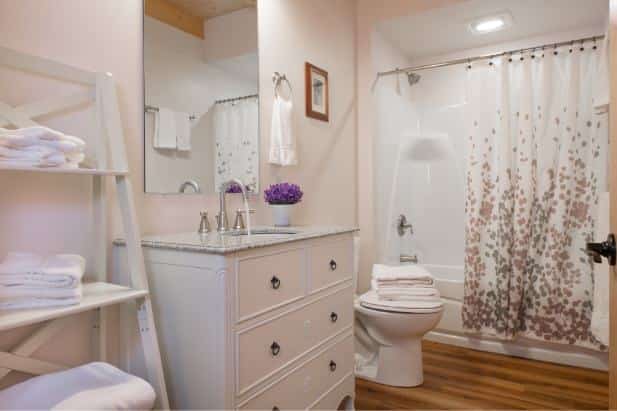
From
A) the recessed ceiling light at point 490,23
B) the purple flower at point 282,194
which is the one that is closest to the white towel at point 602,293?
the recessed ceiling light at point 490,23

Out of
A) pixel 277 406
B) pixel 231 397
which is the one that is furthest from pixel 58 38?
pixel 277 406

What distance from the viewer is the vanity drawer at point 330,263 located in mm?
1814

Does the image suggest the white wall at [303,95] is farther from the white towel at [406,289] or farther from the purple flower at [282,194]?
the white towel at [406,289]

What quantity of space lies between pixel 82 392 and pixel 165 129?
1.03 metres

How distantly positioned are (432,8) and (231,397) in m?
2.67

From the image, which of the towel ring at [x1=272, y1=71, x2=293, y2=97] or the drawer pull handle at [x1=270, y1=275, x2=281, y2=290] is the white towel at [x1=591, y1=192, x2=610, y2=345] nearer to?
the drawer pull handle at [x1=270, y1=275, x2=281, y2=290]

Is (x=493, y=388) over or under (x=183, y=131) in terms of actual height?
under

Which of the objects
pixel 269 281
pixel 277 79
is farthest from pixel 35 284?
pixel 277 79

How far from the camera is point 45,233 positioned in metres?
1.38

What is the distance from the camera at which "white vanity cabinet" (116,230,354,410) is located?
1.35 m

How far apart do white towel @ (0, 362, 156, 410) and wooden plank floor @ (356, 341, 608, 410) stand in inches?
54.1

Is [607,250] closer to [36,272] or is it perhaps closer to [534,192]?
[36,272]

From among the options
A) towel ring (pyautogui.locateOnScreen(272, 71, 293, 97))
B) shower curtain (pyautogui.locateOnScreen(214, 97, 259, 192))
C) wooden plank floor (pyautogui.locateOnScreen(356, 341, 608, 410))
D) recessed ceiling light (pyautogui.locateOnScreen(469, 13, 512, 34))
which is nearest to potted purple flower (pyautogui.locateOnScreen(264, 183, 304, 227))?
shower curtain (pyautogui.locateOnScreen(214, 97, 259, 192))

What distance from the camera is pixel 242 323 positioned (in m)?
1.40
